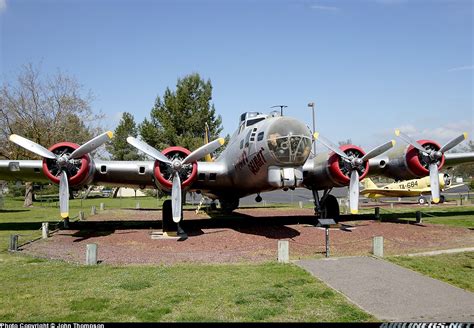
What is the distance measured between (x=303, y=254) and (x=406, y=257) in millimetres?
3088

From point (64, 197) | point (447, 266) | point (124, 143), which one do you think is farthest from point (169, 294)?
point (124, 143)

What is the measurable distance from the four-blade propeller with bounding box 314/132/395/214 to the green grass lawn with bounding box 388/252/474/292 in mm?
5567

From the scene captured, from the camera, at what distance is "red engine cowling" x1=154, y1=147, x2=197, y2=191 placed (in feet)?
54.0

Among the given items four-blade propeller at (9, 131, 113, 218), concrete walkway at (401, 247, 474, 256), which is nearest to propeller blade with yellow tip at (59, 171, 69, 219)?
four-blade propeller at (9, 131, 113, 218)

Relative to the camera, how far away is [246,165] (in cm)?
A: 1644

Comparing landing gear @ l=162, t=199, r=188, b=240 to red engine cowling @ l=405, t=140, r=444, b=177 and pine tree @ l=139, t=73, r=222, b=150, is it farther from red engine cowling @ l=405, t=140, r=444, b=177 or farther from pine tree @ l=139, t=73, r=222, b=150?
pine tree @ l=139, t=73, r=222, b=150

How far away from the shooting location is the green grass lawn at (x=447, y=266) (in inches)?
379

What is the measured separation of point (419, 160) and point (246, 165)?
8929mm

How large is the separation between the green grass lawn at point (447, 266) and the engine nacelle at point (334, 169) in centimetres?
630

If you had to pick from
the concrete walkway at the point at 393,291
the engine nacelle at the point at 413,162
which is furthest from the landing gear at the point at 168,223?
the engine nacelle at the point at 413,162

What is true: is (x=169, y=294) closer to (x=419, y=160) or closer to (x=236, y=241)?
(x=236, y=241)

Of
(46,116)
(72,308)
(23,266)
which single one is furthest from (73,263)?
(46,116)

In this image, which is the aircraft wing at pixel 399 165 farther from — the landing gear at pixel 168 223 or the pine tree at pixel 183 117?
the pine tree at pixel 183 117

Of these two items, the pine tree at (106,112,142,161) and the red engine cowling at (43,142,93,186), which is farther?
the pine tree at (106,112,142,161)
